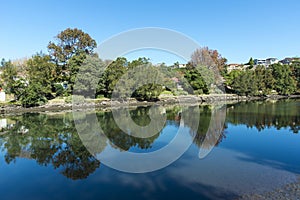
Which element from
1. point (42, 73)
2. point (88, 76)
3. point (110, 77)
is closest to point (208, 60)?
point (110, 77)

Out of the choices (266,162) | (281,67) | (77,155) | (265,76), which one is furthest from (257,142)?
(281,67)

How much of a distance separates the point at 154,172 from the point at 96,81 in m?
25.0

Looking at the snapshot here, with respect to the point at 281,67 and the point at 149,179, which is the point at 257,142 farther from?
the point at 281,67

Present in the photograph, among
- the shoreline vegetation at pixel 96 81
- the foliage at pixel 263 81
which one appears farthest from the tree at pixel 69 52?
the foliage at pixel 263 81

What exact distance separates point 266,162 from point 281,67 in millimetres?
50138

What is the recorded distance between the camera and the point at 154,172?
8477 mm

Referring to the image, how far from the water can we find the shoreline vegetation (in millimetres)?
15022

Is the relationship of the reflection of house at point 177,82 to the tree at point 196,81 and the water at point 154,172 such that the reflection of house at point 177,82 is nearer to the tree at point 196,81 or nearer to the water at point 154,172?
the tree at point 196,81

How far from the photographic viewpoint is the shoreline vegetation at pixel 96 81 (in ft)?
94.3

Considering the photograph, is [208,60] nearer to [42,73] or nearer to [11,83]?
[42,73]

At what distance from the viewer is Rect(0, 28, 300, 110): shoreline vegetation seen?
2873 cm

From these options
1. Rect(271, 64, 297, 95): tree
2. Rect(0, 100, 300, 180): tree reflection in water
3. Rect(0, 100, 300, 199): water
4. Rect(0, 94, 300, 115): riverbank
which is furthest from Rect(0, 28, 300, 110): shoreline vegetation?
Rect(0, 100, 300, 199): water

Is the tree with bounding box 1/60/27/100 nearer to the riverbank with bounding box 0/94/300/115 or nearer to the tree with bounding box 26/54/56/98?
the tree with bounding box 26/54/56/98

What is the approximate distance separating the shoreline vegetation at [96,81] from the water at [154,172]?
1502 centimetres
